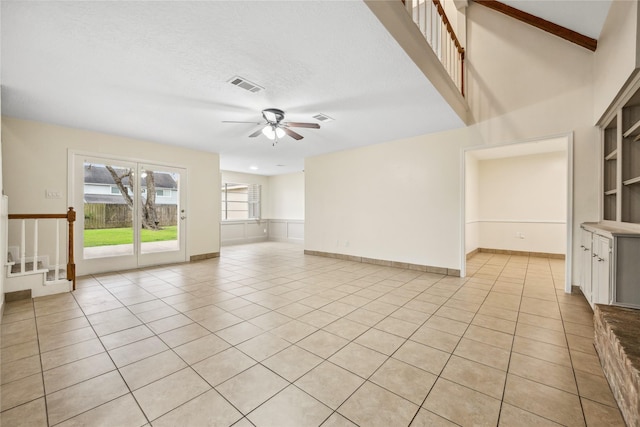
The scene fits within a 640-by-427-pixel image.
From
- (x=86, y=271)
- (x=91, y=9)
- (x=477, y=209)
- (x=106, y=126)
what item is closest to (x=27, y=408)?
(x=91, y=9)

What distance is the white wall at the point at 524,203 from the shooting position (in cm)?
598

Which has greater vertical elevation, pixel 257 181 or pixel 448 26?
pixel 448 26

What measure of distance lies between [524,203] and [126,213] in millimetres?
8875

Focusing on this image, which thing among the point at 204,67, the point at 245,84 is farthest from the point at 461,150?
the point at 204,67

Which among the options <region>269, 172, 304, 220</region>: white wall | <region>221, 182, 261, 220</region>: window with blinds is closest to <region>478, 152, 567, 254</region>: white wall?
<region>269, 172, 304, 220</region>: white wall

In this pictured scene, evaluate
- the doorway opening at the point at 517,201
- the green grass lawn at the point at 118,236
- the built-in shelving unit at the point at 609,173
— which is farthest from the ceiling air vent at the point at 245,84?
the doorway opening at the point at 517,201

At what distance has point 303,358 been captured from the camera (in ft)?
6.70

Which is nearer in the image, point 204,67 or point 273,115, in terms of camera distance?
point 204,67

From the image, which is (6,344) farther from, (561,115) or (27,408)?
(561,115)

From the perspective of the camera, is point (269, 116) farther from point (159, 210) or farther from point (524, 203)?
point (524, 203)

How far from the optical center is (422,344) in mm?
2250

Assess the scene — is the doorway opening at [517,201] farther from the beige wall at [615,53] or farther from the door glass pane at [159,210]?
the door glass pane at [159,210]

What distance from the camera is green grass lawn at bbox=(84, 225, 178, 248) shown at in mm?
4668

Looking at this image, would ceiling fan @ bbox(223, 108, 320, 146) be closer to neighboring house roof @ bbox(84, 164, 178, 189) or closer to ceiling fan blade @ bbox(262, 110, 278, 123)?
ceiling fan blade @ bbox(262, 110, 278, 123)
